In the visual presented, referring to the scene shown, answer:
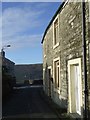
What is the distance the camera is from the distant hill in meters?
65.6

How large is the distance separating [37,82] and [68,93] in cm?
4534

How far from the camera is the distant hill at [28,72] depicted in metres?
65.6

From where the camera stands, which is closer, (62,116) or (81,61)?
→ (81,61)

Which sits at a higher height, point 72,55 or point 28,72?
point 28,72

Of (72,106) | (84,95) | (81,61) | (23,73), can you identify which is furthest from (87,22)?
(23,73)

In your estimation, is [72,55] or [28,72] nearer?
[72,55]

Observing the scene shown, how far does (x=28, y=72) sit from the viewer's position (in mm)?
67312

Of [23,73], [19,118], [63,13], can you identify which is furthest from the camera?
[23,73]

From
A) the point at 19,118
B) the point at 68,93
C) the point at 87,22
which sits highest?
the point at 87,22

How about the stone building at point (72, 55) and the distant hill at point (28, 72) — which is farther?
the distant hill at point (28, 72)

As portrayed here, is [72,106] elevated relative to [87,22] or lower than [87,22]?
lower

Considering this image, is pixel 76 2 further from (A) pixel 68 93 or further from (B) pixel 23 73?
(B) pixel 23 73

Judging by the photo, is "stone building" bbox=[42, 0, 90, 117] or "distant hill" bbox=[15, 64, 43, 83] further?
"distant hill" bbox=[15, 64, 43, 83]

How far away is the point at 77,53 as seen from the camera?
1284cm
